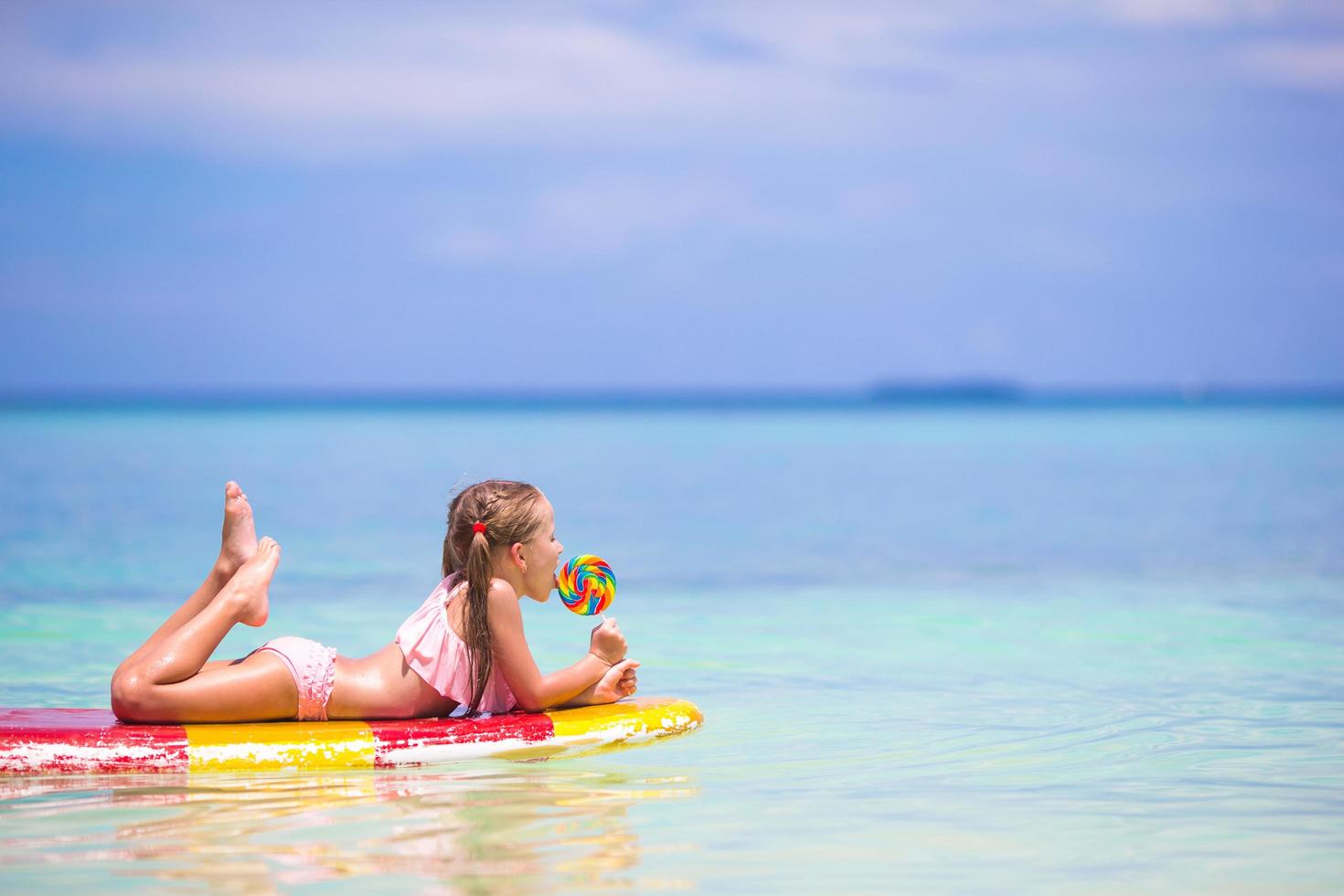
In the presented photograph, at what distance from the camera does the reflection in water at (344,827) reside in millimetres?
3801

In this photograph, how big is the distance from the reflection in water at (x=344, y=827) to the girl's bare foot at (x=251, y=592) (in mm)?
515

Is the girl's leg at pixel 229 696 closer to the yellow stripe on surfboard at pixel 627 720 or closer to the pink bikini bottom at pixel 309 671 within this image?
the pink bikini bottom at pixel 309 671

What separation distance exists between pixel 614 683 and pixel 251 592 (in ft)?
4.34

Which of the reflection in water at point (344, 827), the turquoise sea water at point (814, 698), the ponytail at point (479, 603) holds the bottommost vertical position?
the turquoise sea water at point (814, 698)

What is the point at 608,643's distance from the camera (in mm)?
5215

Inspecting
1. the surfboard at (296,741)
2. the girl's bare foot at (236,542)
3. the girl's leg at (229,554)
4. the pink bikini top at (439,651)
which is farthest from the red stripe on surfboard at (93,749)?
the pink bikini top at (439,651)

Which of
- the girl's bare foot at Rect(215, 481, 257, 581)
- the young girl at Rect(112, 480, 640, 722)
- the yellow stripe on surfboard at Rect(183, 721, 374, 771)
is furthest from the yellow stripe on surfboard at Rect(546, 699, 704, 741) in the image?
the girl's bare foot at Rect(215, 481, 257, 581)

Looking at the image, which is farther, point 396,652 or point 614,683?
point 614,683

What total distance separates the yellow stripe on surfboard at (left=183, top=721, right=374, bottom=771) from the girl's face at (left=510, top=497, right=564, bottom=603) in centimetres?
73

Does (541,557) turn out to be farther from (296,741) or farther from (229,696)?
(229,696)

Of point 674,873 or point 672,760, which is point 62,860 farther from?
point 672,760

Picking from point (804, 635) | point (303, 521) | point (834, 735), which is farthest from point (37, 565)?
point (834, 735)

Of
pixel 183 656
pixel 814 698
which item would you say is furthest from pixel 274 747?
pixel 814 698

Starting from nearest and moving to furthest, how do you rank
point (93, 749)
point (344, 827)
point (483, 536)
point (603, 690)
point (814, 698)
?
1. point (344, 827)
2. point (93, 749)
3. point (483, 536)
4. point (603, 690)
5. point (814, 698)
